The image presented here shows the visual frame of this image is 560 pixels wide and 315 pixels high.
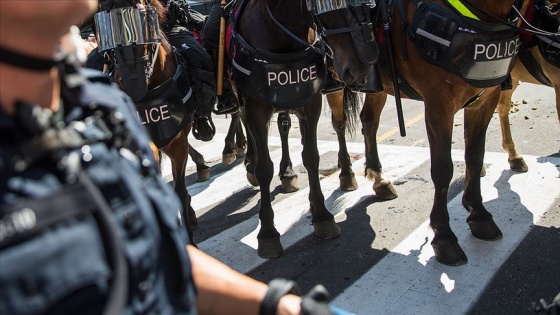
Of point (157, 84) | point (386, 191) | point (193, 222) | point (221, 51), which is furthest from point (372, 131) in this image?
point (157, 84)

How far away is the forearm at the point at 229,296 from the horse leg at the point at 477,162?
10.1 ft

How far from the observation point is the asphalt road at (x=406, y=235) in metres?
3.49

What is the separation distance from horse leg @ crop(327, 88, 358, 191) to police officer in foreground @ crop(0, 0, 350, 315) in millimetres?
4337

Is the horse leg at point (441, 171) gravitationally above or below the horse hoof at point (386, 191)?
above

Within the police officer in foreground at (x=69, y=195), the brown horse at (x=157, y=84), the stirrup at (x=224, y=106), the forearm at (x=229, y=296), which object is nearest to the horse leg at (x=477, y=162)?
the stirrup at (x=224, y=106)

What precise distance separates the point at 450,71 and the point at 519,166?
7.58ft

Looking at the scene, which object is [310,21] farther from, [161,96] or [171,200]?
[171,200]

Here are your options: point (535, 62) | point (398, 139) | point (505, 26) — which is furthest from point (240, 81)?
point (398, 139)

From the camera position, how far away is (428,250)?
4059 mm

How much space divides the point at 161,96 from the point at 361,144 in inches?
152

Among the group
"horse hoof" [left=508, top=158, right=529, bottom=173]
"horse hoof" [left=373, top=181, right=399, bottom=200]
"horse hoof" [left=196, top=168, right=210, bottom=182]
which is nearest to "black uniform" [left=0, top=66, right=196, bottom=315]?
"horse hoof" [left=373, top=181, right=399, bottom=200]

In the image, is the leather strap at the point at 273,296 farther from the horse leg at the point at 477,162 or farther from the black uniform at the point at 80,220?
the horse leg at the point at 477,162

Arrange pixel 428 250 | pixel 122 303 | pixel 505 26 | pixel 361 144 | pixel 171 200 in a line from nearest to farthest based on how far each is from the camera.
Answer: pixel 122 303 → pixel 171 200 → pixel 505 26 → pixel 428 250 → pixel 361 144

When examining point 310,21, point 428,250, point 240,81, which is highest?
point 310,21
